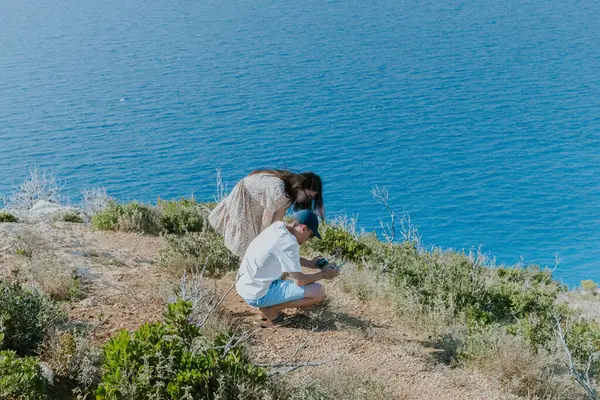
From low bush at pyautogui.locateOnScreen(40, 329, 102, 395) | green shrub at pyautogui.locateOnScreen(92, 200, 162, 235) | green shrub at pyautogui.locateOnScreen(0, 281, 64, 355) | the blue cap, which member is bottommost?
low bush at pyautogui.locateOnScreen(40, 329, 102, 395)

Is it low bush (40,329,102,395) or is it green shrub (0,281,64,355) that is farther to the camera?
green shrub (0,281,64,355)

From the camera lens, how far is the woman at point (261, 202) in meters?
7.18

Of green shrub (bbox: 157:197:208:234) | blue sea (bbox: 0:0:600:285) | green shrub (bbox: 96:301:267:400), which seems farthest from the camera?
blue sea (bbox: 0:0:600:285)

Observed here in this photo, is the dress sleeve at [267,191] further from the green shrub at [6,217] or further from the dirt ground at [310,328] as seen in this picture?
the green shrub at [6,217]

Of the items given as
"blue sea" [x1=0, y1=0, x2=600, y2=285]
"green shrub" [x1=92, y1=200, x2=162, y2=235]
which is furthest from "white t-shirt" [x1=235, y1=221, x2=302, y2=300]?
"blue sea" [x1=0, y1=0, x2=600, y2=285]

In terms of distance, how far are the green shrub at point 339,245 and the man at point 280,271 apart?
374 cm

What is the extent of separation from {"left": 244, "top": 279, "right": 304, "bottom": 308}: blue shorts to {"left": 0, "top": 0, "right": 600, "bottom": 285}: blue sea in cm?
1120

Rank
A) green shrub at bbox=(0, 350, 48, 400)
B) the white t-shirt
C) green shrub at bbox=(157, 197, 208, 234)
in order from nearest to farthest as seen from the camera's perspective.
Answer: green shrub at bbox=(0, 350, 48, 400) < the white t-shirt < green shrub at bbox=(157, 197, 208, 234)

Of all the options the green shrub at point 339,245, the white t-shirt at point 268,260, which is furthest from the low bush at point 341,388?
the green shrub at point 339,245

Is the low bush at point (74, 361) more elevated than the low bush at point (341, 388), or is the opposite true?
the low bush at point (341, 388)

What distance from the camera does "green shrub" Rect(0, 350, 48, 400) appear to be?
457 cm

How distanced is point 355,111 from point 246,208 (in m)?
19.4

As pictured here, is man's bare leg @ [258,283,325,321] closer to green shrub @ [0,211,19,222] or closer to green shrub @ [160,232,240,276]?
green shrub @ [160,232,240,276]

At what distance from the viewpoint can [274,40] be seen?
36406 mm
